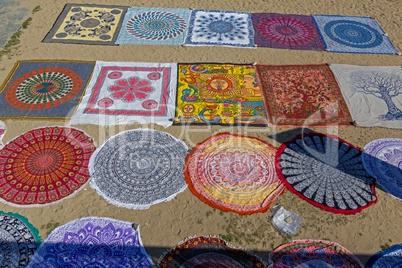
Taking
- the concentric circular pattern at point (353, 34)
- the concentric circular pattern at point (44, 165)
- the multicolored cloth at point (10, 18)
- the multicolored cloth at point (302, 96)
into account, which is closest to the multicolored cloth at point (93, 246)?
the concentric circular pattern at point (44, 165)

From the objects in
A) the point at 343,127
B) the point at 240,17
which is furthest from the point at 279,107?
the point at 240,17

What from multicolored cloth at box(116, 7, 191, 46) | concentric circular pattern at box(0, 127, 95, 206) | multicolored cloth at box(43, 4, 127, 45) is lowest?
concentric circular pattern at box(0, 127, 95, 206)

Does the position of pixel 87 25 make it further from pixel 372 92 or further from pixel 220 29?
pixel 372 92

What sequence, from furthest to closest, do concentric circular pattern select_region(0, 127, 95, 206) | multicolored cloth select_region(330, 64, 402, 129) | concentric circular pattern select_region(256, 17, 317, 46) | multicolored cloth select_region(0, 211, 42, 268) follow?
concentric circular pattern select_region(256, 17, 317, 46)
multicolored cloth select_region(330, 64, 402, 129)
concentric circular pattern select_region(0, 127, 95, 206)
multicolored cloth select_region(0, 211, 42, 268)

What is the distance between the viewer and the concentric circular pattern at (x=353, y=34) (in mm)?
8492

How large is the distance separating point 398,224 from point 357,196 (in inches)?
25.0

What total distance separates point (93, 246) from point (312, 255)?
2.80 m

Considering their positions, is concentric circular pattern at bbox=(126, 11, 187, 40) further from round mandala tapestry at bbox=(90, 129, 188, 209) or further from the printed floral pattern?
round mandala tapestry at bbox=(90, 129, 188, 209)

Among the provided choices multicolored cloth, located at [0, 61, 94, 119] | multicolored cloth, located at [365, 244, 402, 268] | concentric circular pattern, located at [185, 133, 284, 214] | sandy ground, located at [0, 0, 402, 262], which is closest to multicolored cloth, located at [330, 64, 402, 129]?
sandy ground, located at [0, 0, 402, 262]

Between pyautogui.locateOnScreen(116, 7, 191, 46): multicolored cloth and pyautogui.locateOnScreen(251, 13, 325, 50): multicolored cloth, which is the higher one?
pyautogui.locateOnScreen(116, 7, 191, 46): multicolored cloth

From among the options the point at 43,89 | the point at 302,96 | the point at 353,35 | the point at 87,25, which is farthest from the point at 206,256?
the point at 353,35

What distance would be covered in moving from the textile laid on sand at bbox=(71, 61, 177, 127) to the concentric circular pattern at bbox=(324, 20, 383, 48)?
12.7ft

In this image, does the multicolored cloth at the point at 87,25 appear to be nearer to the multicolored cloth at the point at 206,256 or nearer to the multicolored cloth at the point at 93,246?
the multicolored cloth at the point at 93,246

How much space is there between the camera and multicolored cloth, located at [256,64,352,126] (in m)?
6.66
